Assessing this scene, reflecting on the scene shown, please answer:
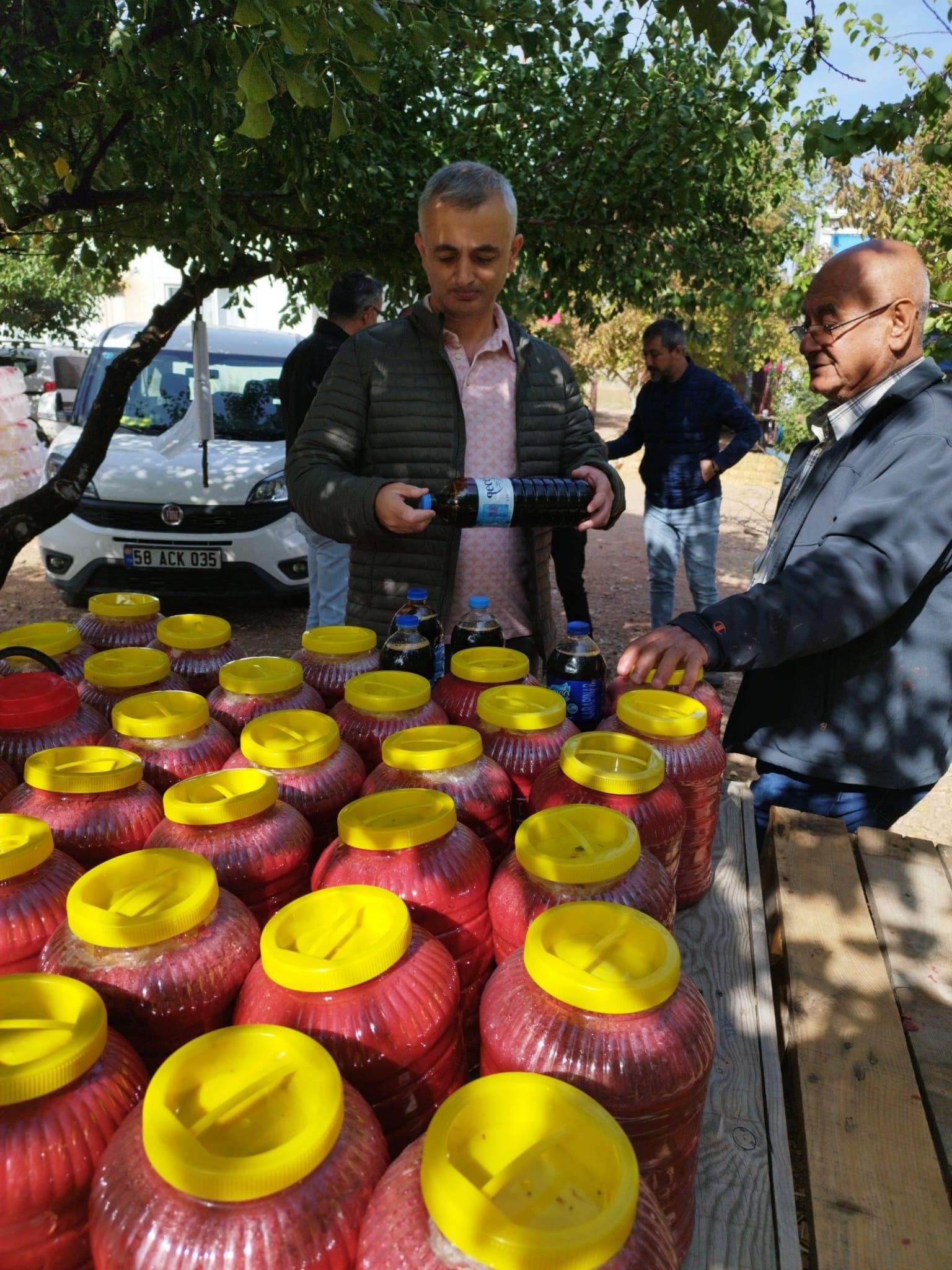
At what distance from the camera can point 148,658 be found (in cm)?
205

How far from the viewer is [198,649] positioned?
2.24m

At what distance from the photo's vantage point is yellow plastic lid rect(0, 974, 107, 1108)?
82cm

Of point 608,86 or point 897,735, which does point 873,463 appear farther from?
point 608,86

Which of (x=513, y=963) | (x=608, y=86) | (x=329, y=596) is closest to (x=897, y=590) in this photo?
(x=513, y=963)

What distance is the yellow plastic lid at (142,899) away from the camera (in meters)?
1.04

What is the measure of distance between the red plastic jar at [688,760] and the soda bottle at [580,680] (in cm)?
24

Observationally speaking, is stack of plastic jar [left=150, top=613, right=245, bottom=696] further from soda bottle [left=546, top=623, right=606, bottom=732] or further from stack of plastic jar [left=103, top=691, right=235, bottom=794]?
soda bottle [left=546, top=623, right=606, bottom=732]

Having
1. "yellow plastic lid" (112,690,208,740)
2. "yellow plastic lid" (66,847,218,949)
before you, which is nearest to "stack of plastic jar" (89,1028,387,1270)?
"yellow plastic lid" (66,847,218,949)

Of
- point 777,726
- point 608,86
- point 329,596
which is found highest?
point 608,86

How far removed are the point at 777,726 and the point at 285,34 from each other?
2002mm

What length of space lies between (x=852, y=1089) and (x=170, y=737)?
57.1 inches

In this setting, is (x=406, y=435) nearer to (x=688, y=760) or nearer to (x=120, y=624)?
(x=120, y=624)

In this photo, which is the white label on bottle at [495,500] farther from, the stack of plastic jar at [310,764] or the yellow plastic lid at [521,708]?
the stack of plastic jar at [310,764]

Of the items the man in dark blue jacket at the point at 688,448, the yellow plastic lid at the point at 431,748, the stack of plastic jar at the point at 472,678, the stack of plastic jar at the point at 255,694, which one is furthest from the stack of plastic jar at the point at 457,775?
the man in dark blue jacket at the point at 688,448
